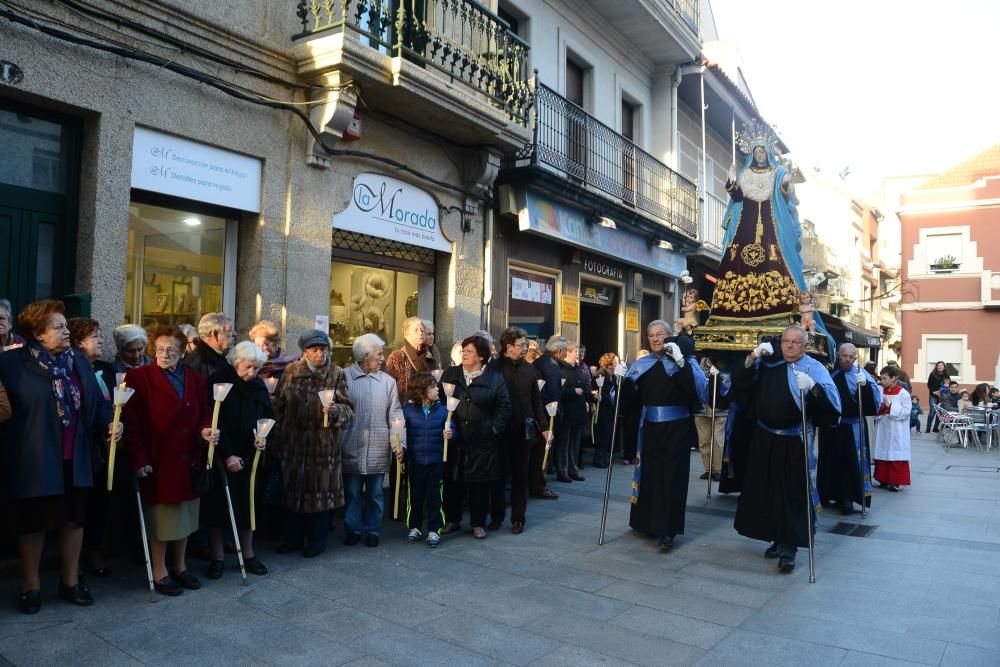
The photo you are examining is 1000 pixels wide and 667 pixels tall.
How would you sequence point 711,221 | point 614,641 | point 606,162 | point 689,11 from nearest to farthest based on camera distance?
point 614,641 → point 606,162 → point 689,11 → point 711,221

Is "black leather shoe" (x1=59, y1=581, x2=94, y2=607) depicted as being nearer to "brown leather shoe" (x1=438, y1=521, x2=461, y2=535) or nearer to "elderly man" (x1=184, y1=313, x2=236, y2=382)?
"elderly man" (x1=184, y1=313, x2=236, y2=382)

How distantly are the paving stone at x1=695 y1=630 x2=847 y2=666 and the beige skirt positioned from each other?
10.7 feet

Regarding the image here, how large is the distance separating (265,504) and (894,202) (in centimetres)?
4103

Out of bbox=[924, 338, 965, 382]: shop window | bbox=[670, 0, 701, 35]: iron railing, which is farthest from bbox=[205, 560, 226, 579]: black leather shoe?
bbox=[924, 338, 965, 382]: shop window

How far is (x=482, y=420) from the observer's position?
667 cm

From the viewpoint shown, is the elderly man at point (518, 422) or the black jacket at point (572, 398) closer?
the elderly man at point (518, 422)

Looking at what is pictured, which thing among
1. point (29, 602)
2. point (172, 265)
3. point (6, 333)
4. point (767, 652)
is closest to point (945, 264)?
point (172, 265)

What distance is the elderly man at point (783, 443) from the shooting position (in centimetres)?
596

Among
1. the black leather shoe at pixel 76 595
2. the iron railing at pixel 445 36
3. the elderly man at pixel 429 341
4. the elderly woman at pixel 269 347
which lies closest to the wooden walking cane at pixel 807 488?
the elderly man at pixel 429 341

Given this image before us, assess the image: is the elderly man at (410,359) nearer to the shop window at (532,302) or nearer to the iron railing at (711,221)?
the shop window at (532,302)

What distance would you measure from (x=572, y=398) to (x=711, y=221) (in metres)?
11.2

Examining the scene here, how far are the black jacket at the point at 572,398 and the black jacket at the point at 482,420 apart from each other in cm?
305

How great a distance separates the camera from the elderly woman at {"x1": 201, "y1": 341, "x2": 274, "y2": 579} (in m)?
5.25

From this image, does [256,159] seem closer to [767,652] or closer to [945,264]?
[767,652]
